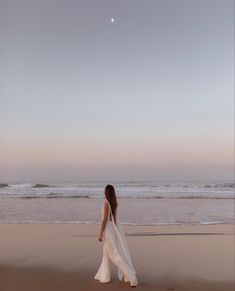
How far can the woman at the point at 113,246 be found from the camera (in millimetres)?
5492

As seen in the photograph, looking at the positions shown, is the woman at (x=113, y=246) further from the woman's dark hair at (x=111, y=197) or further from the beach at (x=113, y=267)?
the beach at (x=113, y=267)

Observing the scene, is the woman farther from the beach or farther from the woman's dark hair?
the beach

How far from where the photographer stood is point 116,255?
549cm

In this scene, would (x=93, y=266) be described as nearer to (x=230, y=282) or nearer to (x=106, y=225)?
(x=106, y=225)

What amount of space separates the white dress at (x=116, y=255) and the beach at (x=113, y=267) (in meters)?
0.14

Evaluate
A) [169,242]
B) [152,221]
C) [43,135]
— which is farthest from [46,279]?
[43,135]

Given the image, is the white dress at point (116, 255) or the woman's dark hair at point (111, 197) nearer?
the white dress at point (116, 255)

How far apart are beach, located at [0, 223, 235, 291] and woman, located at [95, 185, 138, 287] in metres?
0.16

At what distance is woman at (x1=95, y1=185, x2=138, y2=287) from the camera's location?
18.0 feet

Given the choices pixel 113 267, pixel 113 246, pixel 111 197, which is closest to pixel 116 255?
pixel 113 246

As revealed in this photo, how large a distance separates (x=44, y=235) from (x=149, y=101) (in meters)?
7.05

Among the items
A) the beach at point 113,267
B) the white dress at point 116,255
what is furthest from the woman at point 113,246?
the beach at point 113,267

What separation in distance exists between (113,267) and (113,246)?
50.3 inches

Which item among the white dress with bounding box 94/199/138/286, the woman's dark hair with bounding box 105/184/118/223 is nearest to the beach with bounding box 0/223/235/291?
the white dress with bounding box 94/199/138/286
